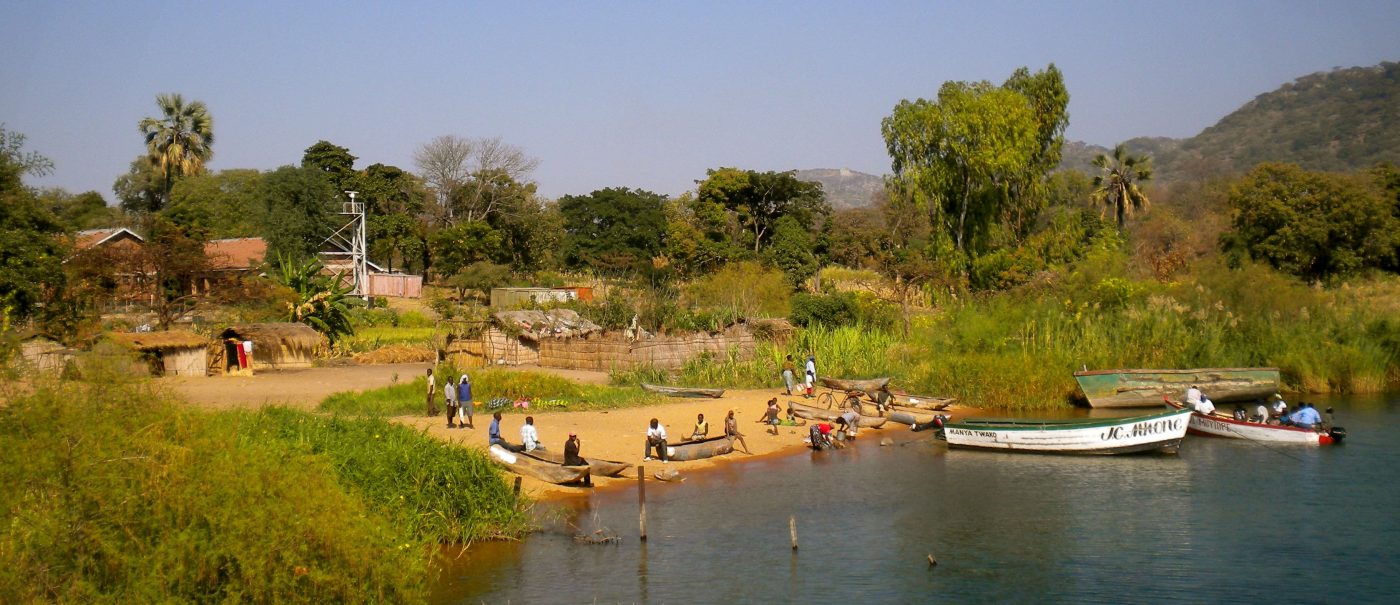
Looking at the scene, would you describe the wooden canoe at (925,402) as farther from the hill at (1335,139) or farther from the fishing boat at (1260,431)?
the hill at (1335,139)

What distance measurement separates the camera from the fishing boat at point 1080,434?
2409 cm

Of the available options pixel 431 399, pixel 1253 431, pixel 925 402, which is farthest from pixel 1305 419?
pixel 431 399

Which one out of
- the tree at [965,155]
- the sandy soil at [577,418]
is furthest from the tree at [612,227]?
the sandy soil at [577,418]

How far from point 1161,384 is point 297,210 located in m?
46.3

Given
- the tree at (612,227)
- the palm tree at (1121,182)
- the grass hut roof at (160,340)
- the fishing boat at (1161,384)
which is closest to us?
the fishing boat at (1161,384)

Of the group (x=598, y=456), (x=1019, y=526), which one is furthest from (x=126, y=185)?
(x=1019, y=526)

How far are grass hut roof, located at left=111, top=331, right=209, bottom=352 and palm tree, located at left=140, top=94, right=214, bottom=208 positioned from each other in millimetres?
34334

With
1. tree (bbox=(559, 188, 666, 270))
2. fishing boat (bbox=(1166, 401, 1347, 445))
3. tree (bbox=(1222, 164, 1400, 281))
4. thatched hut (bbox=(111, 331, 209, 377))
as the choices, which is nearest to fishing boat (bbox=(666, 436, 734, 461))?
fishing boat (bbox=(1166, 401, 1347, 445))

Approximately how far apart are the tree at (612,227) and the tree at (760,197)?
6.26 metres

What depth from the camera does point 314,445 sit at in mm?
15625

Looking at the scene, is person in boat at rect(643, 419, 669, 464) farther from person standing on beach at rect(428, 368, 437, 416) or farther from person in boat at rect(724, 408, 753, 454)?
person standing on beach at rect(428, 368, 437, 416)

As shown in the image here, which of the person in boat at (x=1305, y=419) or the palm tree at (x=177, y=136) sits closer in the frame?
the person in boat at (x=1305, y=419)

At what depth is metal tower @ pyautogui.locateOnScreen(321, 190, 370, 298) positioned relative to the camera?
56.2 metres

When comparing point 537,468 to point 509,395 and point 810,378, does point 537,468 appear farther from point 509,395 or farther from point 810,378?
point 810,378
